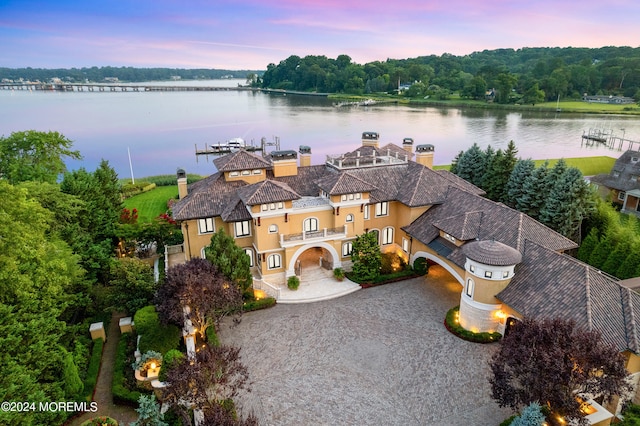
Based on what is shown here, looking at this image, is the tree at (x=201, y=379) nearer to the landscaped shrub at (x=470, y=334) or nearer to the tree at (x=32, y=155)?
the landscaped shrub at (x=470, y=334)

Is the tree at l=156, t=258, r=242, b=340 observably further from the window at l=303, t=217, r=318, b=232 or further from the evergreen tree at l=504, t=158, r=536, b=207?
the evergreen tree at l=504, t=158, r=536, b=207

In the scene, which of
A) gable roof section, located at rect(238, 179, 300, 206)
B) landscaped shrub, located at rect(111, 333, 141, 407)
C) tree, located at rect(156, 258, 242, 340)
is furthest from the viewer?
gable roof section, located at rect(238, 179, 300, 206)

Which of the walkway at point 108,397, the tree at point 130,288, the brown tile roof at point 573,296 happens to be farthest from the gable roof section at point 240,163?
the brown tile roof at point 573,296

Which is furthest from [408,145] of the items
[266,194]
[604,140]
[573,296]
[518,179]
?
[604,140]

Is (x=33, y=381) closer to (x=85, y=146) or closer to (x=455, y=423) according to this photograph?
(x=455, y=423)

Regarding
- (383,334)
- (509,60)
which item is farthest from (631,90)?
(383,334)

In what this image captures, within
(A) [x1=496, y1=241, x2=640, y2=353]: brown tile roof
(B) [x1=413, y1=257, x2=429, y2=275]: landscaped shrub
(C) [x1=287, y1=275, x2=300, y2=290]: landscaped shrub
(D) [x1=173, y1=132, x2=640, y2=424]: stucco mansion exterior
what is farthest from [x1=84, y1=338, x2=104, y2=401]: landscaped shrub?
(A) [x1=496, y1=241, x2=640, y2=353]: brown tile roof
